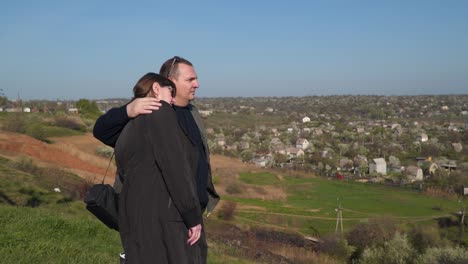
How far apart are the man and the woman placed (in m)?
0.05

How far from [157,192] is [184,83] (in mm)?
751

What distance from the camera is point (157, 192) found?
255 centimetres

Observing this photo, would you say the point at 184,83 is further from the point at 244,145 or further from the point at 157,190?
the point at 244,145

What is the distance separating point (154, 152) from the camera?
250 centimetres

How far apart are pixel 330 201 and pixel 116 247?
126ft

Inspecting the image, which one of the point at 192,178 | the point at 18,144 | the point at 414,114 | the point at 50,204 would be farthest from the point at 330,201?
the point at 414,114

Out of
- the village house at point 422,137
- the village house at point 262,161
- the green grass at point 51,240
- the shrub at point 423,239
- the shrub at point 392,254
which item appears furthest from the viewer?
the village house at point 422,137

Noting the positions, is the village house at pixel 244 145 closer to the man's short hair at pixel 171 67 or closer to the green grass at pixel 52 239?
the green grass at pixel 52 239

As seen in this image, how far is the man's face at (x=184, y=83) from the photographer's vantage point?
9.75ft

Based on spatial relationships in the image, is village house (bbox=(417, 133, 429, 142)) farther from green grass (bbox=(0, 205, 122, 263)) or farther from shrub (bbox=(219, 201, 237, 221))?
A: green grass (bbox=(0, 205, 122, 263))

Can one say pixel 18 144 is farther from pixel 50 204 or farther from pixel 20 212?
pixel 20 212

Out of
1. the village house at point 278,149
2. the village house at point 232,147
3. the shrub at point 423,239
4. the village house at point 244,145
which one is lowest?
the village house at point 278,149

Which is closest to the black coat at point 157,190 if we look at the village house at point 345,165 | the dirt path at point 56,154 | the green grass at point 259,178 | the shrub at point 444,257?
the shrub at point 444,257

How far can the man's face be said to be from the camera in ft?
9.75
